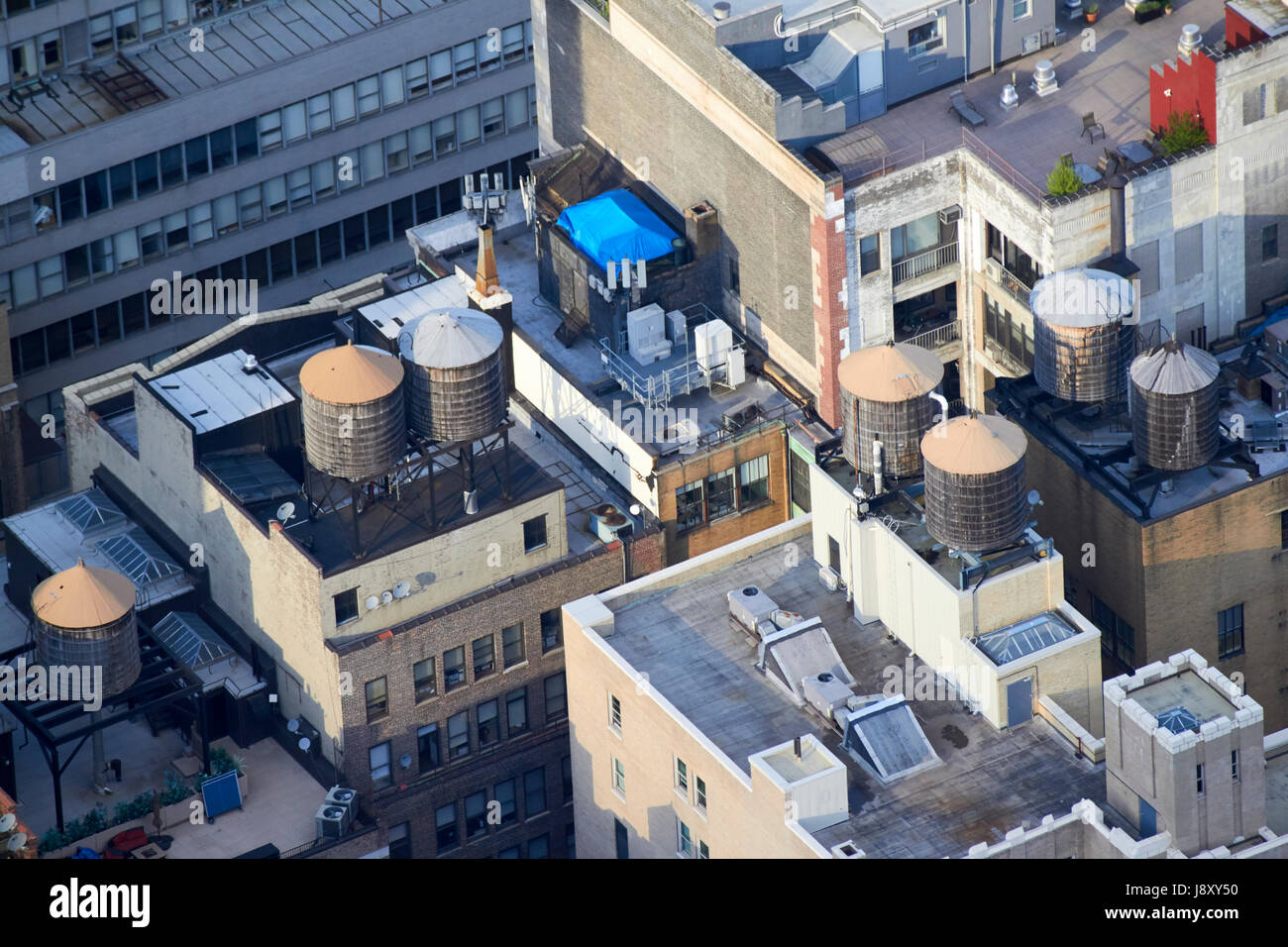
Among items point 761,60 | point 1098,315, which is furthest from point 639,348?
point 1098,315

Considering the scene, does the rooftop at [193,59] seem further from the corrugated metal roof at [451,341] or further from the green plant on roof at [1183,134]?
the green plant on roof at [1183,134]

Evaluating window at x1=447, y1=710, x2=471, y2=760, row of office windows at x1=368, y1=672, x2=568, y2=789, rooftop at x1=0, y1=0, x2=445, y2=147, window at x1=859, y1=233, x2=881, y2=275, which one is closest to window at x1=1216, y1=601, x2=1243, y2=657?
window at x1=859, y1=233, x2=881, y2=275

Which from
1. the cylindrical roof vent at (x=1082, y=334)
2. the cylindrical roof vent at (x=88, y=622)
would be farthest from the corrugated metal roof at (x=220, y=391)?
the cylindrical roof vent at (x=1082, y=334)

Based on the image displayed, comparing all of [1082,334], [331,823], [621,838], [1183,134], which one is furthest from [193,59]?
[1082,334]

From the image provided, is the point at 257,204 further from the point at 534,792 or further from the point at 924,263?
the point at 924,263

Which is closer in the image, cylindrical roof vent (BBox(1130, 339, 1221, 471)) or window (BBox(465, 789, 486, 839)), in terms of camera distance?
cylindrical roof vent (BBox(1130, 339, 1221, 471))

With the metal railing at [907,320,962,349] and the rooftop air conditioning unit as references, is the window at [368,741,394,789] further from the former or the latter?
the metal railing at [907,320,962,349]
